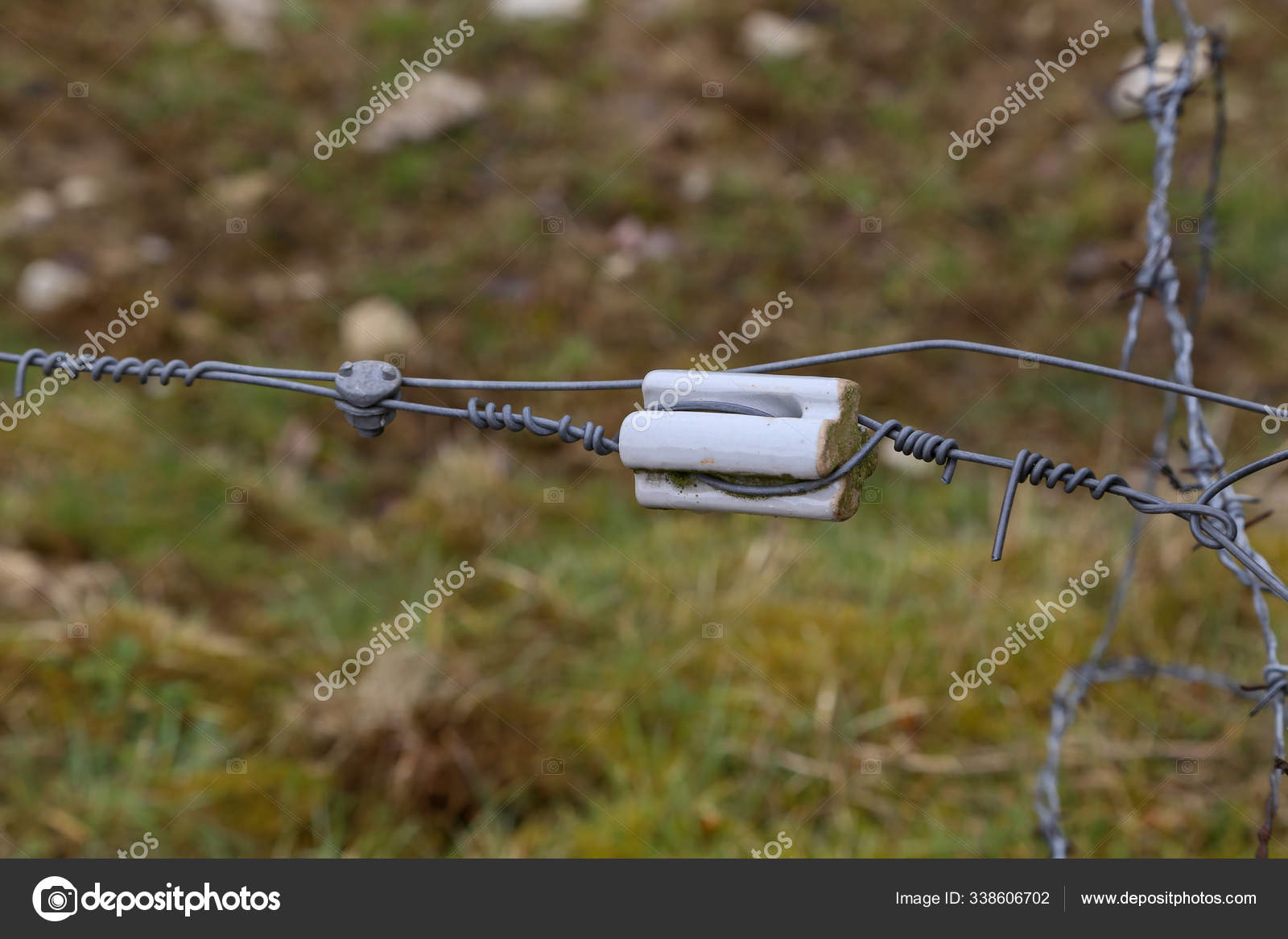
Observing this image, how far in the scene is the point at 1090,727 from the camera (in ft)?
6.88

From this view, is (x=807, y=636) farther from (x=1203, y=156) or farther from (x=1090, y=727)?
(x=1203, y=156)

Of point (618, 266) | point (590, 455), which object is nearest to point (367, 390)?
point (590, 455)

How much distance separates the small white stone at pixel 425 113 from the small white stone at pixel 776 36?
3.50ft

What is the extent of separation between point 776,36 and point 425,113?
4.54 ft

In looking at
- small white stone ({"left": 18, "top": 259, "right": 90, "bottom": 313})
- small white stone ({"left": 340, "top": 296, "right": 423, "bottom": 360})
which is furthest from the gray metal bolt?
small white stone ({"left": 18, "top": 259, "right": 90, "bottom": 313})

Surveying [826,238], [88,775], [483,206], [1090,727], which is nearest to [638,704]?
[1090,727]

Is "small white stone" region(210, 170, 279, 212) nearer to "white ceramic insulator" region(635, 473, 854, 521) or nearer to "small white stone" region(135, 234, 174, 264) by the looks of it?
"small white stone" region(135, 234, 174, 264)

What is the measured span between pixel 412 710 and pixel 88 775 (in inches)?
24.5

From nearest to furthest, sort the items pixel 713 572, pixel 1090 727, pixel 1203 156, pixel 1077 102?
pixel 1090 727 → pixel 713 572 → pixel 1203 156 → pixel 1077 102

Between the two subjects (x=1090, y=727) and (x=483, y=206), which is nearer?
(x=1090, y=727)
